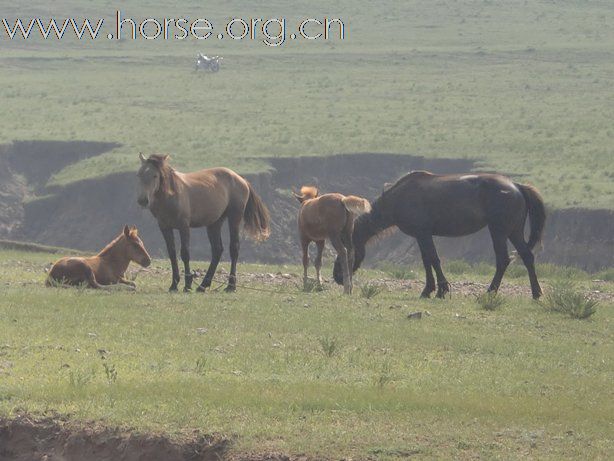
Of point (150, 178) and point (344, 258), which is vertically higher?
point (150, 178)

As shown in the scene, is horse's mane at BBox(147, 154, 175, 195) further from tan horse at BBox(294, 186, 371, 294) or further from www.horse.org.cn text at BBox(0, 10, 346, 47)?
www.horse.org.cn text at BBox(0, 10, 346, 47)

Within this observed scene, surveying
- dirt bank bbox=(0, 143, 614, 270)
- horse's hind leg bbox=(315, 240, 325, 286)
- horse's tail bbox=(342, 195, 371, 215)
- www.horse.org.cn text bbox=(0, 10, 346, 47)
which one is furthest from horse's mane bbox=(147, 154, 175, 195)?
www.horse.org.cn text bbox=(0, 10, 346, 47)

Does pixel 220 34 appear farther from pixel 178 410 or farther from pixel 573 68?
pixel 178 410

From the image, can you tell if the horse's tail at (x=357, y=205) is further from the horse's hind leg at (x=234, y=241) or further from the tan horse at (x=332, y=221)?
the horse's hind leg at (x=234, y=241)

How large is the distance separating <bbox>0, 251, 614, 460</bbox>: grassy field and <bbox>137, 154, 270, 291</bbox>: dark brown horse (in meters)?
1.12

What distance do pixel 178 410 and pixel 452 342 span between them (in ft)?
15.5

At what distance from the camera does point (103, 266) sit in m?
20.8

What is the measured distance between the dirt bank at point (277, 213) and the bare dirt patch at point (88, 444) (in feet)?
84.9

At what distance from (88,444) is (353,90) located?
60.0m

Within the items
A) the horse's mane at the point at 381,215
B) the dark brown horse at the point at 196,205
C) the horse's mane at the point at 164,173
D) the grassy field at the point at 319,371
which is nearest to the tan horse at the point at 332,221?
the horse's mane at the point at 381,215

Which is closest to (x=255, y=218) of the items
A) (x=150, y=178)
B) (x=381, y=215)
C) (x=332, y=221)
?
(x=332, y=221)

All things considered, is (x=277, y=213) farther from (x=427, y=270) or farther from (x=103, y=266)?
(x=103, y=266)

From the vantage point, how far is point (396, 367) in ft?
48.5

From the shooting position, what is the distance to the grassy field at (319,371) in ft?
39.1
